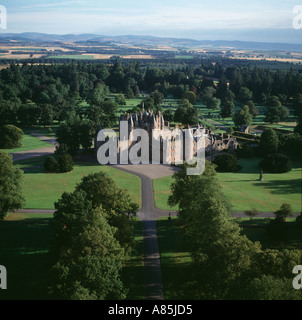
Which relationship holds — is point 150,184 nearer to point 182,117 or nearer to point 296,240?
point 296,240

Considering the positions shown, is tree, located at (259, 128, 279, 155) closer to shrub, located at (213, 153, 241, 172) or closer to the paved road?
shrub, located at (213, 153, 241, 172)

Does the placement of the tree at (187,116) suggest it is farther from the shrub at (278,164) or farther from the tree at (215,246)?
the tree at (215,246)

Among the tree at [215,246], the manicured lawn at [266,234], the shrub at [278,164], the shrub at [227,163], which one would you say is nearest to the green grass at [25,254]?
the tree at [215,246]

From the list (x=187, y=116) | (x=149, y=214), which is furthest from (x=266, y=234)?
(x=187, y=116)

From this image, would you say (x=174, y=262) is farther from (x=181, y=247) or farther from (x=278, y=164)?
(x=278, y=164)
